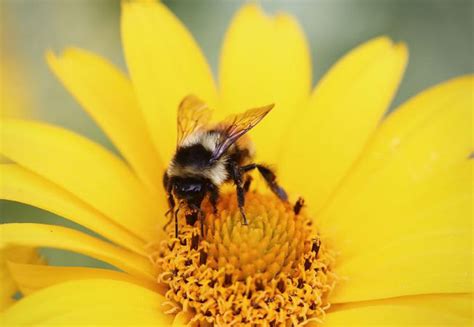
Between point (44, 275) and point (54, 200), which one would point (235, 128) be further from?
point (44, 275)

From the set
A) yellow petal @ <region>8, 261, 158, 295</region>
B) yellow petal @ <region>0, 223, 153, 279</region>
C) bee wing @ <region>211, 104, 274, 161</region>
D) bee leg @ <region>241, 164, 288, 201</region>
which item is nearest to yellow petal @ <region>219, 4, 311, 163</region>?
bee leg @ <region>241, 164, 288, 201</region>

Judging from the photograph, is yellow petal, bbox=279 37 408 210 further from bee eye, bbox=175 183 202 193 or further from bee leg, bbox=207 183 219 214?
bee eye, bbox=175 183 202 193

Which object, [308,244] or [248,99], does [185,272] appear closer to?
[308,244]

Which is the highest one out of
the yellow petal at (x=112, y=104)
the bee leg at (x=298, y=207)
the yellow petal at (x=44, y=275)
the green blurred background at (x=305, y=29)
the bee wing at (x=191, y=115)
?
the green blurred background at (x=305, y=29)

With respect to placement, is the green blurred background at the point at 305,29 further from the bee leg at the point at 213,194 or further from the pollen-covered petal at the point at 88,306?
the pollen-covered petal at the point at 88,306

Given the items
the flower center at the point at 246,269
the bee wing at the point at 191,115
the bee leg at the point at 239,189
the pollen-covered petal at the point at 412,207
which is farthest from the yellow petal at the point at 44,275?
the pollen-covered petal at the point at 412,207
